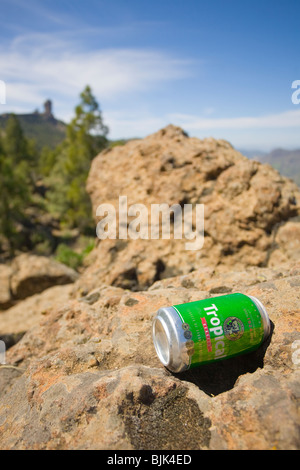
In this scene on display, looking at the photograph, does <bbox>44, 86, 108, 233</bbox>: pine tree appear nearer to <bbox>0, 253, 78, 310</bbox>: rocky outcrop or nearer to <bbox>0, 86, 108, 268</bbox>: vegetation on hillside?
<bbox>0, 86, 108, 268</bbox>: vegetation on hillside

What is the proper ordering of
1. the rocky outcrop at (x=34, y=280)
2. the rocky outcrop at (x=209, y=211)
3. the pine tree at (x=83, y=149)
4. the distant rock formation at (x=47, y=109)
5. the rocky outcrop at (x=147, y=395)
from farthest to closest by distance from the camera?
1. the distant rock formation at (x=47, y=109)
2. the pine tree at (x=83, y=149)
3. the rocky outcrop at (x=34, y=280)
4. the rocky outcrop at (x=209, y=211)
5. the rocky outcrop at (x=147, y=395)

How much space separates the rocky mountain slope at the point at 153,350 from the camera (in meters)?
1.85

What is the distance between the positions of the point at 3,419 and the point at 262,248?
4.40 meters

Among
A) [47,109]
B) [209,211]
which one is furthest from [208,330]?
[47,109]

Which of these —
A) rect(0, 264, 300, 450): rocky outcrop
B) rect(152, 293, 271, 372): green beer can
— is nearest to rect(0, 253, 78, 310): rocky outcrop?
rect(0, 264, 300, 450): rocky outcrop

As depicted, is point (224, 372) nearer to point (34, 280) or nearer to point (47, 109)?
point (34, 280)

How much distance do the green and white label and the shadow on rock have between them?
0.17m

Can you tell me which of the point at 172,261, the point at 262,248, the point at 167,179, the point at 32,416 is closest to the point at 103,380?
the point at 32,416

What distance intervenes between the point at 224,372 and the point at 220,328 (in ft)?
1.73

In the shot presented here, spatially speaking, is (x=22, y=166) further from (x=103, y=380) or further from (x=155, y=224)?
(x=103, y=380)

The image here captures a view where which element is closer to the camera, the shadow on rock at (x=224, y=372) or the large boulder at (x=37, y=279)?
the shadow on rock at (x=224, y=372)

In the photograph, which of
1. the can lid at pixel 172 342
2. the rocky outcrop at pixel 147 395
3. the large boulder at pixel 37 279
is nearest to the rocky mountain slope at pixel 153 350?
the rocky outcrop at pixel 147 395

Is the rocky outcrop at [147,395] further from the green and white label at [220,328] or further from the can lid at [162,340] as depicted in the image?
the green and white label at [220,328]

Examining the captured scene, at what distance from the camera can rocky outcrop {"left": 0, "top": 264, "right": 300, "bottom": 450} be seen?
→ 1784mm
